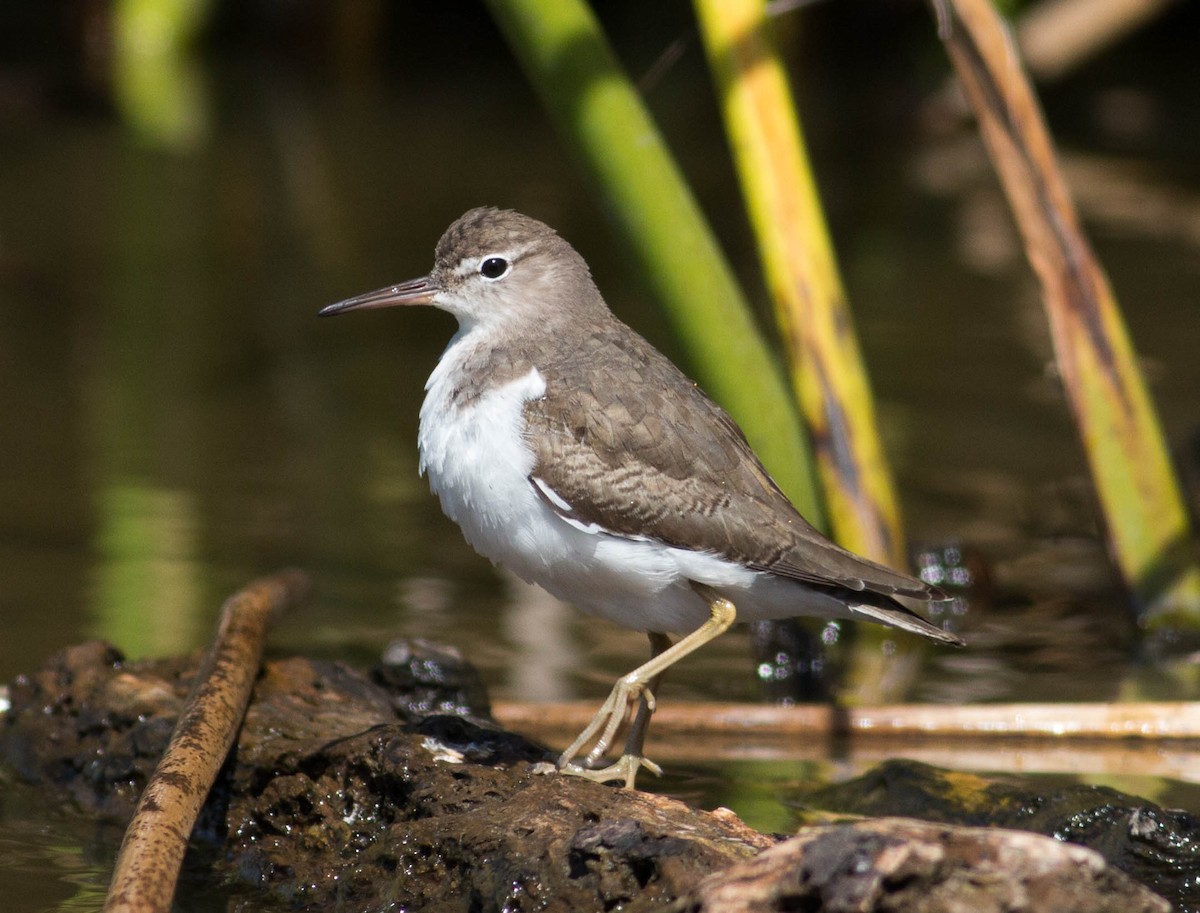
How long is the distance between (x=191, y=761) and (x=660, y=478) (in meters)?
1.64

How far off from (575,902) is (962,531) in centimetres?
486

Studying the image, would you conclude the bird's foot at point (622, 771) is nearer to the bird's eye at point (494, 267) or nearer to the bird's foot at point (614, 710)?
the bird's foot at point (614, 710)

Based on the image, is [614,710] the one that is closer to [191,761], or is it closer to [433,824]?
[433,824]

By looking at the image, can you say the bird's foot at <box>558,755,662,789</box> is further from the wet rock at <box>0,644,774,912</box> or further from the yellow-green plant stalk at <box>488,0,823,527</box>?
the yellow-green plant stalk at <box>488,0,823,527</box>

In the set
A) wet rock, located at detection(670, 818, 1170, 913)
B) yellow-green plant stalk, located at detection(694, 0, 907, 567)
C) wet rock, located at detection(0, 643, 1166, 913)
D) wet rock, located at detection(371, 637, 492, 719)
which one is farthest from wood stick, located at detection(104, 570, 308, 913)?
yellow-green plant stalk, located at detection(694, 0, 907, 567)

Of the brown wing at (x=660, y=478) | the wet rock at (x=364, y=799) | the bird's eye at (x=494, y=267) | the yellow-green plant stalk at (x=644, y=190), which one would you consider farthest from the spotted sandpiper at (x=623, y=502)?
the yellow-green plant stalk at (x=644, y=190)

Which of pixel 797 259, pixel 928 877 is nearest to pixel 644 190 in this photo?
pixel 797 259

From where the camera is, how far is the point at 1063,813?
5.12 metres

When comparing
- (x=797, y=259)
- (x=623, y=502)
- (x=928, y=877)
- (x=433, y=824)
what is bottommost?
(x=928, y=877)

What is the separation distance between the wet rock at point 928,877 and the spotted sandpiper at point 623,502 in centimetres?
154

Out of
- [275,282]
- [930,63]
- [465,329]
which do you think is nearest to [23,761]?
[465,329]

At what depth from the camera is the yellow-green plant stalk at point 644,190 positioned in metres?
6.32

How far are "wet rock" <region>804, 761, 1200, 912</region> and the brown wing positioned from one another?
0.62 m

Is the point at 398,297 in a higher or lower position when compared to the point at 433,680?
higher
